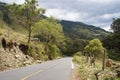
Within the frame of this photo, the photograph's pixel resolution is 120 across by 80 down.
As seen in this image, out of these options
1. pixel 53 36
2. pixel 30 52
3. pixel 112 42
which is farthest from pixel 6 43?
pixel 112 42

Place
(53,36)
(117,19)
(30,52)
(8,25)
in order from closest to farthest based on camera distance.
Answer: (30,52)
(53,36)
(117,19)
(8,25)

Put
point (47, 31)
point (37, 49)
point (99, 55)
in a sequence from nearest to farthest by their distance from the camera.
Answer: point (37, 49)
point (99, 55)
point (47, 31)

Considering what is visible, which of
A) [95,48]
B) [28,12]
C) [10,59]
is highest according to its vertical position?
[28,12]

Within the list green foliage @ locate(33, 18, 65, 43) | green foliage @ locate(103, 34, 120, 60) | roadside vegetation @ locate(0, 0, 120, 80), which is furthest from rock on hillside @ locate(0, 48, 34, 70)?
green foliage @ locate(103, 34, 120, 60)

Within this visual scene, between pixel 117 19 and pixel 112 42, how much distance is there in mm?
35746

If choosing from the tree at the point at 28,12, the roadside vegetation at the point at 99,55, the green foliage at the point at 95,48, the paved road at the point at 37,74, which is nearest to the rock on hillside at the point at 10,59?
the paved road at the point at 37,74

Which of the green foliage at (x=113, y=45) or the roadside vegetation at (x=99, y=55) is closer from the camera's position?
the roadside vegetation at (x=99, y=55)

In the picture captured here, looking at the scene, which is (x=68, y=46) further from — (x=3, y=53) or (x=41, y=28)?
(x=3, y=53)

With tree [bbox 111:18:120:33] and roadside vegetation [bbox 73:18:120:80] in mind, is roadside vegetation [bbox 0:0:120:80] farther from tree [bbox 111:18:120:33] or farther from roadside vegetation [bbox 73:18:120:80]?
tree [bbox 111:18:120:33]

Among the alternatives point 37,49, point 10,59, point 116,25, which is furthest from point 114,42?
point 10,59

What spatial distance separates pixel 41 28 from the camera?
8950cm

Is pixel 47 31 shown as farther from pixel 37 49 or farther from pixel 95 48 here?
pixel 37 49

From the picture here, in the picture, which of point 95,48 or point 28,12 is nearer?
point 28,12

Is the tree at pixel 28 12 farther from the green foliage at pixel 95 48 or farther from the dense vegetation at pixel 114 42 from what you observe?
the dense vegetation at pixel 114 42
